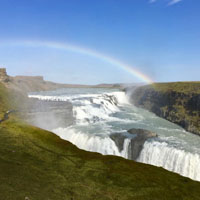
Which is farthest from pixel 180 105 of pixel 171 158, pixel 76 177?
pixel 76 177

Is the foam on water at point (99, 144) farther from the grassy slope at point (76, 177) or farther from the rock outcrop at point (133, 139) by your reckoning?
the grassy slope at point (76, 177)

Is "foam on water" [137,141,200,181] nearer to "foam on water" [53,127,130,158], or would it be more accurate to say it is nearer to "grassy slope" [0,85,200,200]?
"foam on water" [53,127,130,158]

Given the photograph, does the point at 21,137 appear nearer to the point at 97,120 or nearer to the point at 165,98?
the point at 97,120

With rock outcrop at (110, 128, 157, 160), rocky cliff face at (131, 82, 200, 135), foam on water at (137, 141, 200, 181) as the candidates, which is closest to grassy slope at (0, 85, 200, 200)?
foam on water at (137, 141, 200, 181)

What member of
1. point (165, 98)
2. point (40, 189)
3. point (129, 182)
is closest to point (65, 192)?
point (40, 189)

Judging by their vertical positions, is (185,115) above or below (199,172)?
above

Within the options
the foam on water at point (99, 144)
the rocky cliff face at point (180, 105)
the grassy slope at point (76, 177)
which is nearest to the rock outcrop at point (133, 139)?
the foam on water at point (99, 144)
